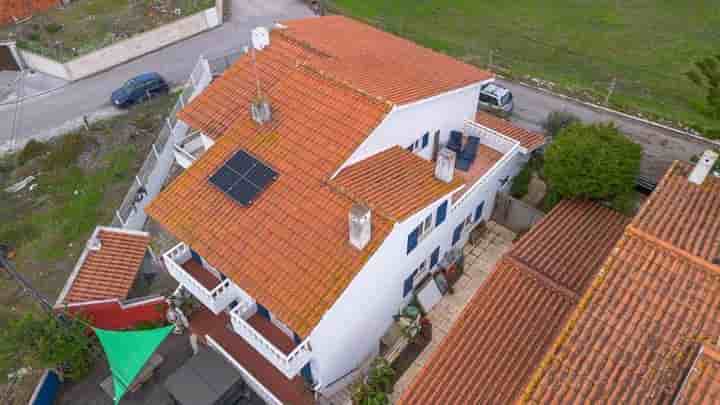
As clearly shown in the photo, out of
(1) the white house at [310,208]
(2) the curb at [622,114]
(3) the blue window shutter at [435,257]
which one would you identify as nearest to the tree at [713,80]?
(2) the curb at [622,114]

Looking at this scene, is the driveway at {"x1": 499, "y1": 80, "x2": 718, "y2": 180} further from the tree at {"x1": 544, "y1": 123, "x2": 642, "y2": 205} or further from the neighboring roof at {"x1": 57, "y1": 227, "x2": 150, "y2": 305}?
the neighboring roof at {"x1": 57, "y1": 227, "x2": 150, "y2": 305}

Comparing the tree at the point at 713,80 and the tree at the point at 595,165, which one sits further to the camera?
the tree at the point at 713,80

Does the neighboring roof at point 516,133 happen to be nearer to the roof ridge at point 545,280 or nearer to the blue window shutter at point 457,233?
the blue window shutter at point 457,233

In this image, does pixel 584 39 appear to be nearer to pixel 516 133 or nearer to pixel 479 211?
pixel 516 133

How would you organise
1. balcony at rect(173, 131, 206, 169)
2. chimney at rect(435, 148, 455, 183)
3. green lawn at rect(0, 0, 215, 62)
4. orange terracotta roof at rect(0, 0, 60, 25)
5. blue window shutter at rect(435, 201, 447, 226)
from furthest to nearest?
orange terracotta roof at rect(0, 0, 60, 25) < green lawn at rect(0, 0, 215, 62) < balcony at rect(173, 131, 206, 169) < blue window shutter at rect(435, 201, 447, 226) < chimney at rect(435, 148, 455, 183)

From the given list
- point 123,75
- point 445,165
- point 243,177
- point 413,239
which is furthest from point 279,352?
point 123,75

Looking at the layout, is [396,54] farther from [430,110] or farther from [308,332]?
[308,332]

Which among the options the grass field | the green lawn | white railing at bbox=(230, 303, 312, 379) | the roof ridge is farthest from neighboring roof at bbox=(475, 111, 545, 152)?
the green lawn
